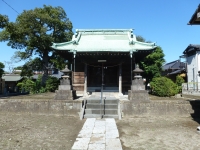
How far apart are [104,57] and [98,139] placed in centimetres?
924

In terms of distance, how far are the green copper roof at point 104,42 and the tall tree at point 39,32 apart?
5159mm

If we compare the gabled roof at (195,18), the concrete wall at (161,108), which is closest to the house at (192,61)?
the concrete wall at (161,108)

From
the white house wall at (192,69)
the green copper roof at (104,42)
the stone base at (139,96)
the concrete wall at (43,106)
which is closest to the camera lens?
the concrete wall at (43,106)

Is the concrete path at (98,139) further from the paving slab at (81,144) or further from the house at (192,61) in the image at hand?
the house at (192,61)

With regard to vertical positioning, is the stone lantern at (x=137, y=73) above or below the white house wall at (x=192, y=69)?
below

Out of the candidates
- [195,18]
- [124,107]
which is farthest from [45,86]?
[195,18]

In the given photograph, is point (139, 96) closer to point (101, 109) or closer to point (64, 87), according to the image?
point (101, 109)

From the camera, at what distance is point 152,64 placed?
73.0ft

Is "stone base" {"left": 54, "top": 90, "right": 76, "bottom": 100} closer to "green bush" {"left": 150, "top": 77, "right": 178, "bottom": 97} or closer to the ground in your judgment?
the ground

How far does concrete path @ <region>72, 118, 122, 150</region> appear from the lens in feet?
16.2

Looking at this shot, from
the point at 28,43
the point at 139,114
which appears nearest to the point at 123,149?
Answer: the point at 139,114

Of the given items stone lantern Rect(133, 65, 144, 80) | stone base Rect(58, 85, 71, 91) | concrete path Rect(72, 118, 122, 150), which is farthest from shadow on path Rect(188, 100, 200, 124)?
stone base Rect(58, 85, 71, 91)

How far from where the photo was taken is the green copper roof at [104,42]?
528 inches

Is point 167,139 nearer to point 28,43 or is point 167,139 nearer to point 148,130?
point 148,130
